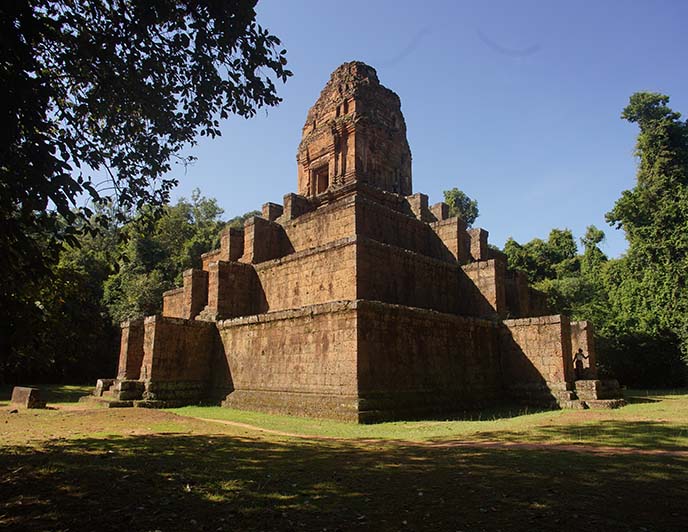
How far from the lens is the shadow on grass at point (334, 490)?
405cm

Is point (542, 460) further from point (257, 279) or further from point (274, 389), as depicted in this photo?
point (257, 279)

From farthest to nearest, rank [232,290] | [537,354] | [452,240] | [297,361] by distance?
1. [452,240]
2. [232,290]
3. [537,354]
4. [297,361]

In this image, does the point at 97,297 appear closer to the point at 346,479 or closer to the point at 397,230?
the point at 397,230

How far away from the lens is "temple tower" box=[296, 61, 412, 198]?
21.5m

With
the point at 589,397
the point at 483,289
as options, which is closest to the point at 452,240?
the point at 483,289

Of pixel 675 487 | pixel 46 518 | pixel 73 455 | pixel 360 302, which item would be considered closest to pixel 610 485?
pixel 675 487

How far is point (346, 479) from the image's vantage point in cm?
558

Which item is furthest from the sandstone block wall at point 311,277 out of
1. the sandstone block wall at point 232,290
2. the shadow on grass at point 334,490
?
the shadow on grass at point 334,490

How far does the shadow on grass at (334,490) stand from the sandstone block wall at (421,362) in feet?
15.9

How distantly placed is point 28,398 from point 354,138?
51.0 feet

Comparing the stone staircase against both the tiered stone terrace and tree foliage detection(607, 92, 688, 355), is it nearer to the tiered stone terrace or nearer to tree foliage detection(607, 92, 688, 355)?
the tiered stone terrace

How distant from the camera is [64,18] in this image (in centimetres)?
608

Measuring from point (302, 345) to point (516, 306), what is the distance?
36.9 ft

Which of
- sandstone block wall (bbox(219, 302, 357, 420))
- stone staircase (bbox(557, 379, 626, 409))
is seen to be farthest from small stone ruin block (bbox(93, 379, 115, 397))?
stone staircase (bbox(557, 379, 626, 409))
